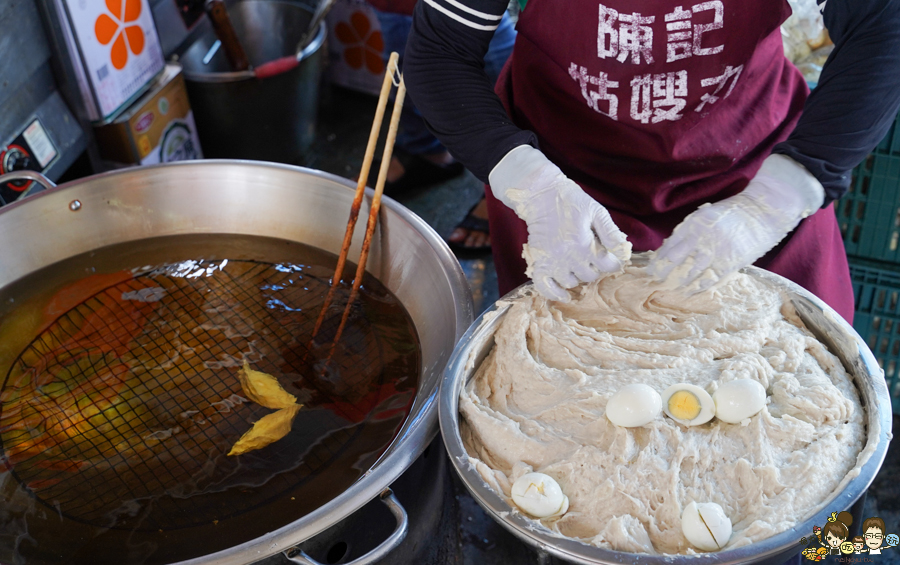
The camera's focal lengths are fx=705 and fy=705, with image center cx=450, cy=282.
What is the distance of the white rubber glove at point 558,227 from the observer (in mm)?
1391

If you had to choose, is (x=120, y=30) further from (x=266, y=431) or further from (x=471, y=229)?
(x=266, y=431)

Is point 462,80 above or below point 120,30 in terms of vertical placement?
above

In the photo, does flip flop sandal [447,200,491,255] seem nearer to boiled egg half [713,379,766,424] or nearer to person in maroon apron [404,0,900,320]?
person in maroon apron [404,0,900,320]

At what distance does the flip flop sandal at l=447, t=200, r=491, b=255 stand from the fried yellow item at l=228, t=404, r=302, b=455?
1.70 metres

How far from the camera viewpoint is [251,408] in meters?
1.50

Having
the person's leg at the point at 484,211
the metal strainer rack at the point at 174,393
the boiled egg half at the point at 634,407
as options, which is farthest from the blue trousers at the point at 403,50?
the boiled egg half at the point at 634,407

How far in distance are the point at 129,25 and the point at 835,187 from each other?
244cm

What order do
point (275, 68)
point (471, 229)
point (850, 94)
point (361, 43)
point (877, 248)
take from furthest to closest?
point (361, 43), point (471, 229), point (275, 68), point (877, 248), point (850, 94)

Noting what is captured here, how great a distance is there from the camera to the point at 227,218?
6.42ft

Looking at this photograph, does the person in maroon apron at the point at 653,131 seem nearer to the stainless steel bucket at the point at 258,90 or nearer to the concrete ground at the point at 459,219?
the concrete ground at the point at 459,219

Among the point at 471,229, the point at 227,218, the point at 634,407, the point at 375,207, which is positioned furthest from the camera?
the point at 471,229

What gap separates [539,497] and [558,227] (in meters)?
0.54

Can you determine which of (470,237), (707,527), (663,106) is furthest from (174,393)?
(470,237)

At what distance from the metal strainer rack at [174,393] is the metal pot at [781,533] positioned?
11.7 inches
